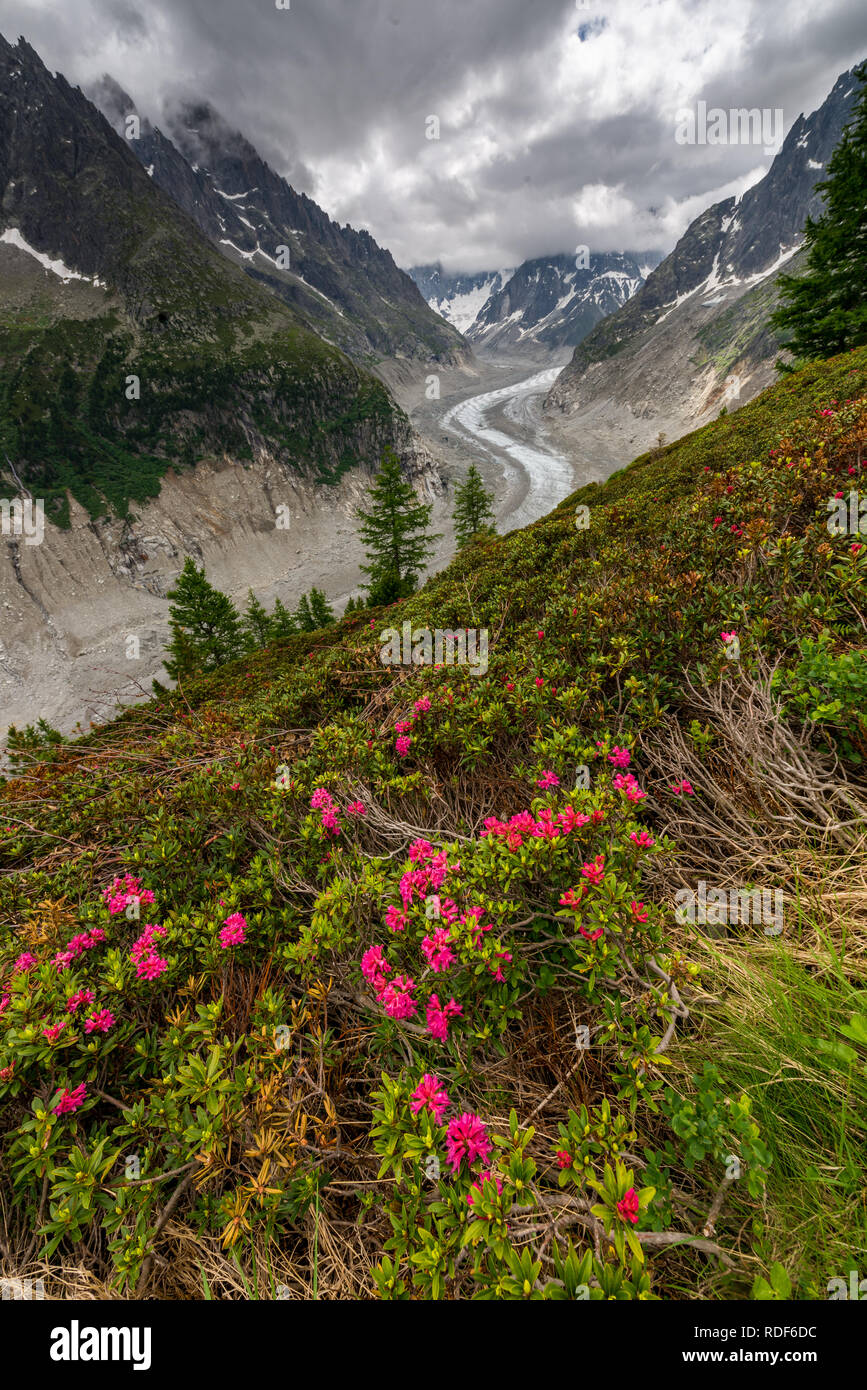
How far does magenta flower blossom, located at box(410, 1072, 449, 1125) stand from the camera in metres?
1.76

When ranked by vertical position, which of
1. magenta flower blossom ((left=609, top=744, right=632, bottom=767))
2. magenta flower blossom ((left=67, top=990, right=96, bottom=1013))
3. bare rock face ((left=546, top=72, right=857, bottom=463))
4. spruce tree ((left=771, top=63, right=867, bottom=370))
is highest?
bare rock face ((left=546, top=72, right=857, bottom=463))

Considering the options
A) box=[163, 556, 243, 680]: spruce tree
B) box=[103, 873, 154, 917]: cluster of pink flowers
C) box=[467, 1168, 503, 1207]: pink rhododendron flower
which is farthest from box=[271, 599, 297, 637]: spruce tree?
box=[467, 1168, 503, 1207]: pink rhododendron flower

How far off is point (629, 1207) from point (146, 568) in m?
65.5

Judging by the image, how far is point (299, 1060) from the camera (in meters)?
2.15

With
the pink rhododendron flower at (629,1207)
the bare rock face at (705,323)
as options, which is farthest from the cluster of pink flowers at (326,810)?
the bare rock face at (705,323)

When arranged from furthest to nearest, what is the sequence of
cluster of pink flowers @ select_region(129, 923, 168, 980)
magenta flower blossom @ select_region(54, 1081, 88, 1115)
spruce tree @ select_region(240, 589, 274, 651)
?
1. spruce tree @ select_region(240, 589, 274, 651)
2. cluster of pink flowers @ select_region(129, 923, 168, 980)
3. magenta flower blossom @ select_region(54, 1081, 88, 1115)

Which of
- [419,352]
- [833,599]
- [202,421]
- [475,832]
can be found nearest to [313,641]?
[475,832]

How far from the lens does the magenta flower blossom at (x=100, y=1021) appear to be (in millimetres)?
2279

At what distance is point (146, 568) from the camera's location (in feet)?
180

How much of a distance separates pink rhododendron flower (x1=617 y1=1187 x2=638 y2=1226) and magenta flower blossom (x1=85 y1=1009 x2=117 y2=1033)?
2.33m

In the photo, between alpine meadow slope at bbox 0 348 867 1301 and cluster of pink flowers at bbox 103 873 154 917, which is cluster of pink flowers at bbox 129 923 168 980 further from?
cluster of pink flowers at bbox 103 873 154 917

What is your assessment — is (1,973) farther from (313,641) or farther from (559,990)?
(313,641)

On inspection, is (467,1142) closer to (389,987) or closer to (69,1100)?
(389,987)
